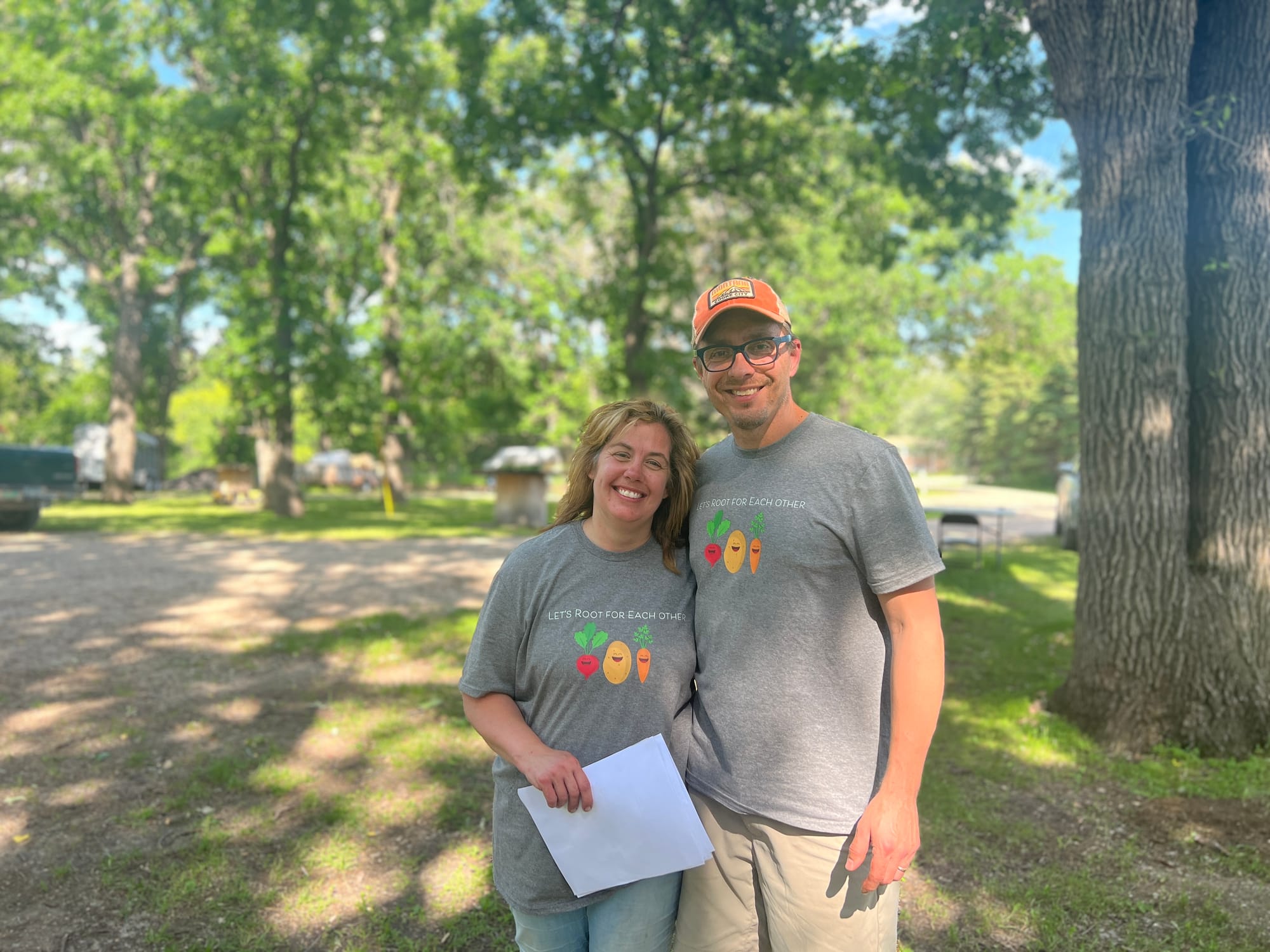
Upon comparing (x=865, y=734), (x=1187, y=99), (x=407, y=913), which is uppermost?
(x=1187, y=99)

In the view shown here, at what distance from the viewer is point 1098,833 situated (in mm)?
4211

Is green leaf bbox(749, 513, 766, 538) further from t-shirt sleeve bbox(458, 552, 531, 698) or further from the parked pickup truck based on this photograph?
the parked pickup truck

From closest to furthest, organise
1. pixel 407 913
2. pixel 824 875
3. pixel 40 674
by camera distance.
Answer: pixel 824 875
pixel 407 913
pixel 40 674

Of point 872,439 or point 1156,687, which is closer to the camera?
point 872,439

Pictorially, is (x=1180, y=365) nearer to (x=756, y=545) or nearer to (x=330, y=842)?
(x=756, y=545)

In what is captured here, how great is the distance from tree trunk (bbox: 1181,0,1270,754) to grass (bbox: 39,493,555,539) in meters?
14.1

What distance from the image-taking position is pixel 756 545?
2088 mm

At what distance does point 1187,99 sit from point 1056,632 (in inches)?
187

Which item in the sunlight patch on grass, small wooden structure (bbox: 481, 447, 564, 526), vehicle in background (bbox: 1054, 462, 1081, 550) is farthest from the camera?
small wooden structure (bbox: 481, 447, 564, 526)

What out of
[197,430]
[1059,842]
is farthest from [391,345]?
[197,430]

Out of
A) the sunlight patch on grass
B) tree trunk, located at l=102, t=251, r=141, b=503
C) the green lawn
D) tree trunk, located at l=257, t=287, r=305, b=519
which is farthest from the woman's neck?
tree trunk, located at l=102, t=251, r=141, b=503

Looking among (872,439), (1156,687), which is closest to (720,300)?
(872,439)

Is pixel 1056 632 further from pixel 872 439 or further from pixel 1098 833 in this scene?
pixel 872 439

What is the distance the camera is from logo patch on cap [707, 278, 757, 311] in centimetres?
224
